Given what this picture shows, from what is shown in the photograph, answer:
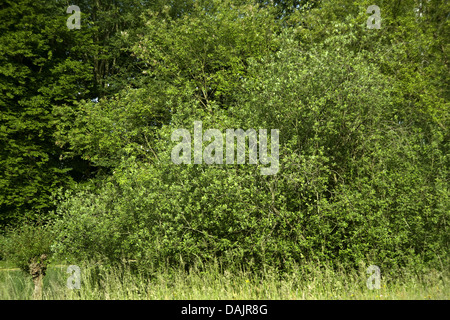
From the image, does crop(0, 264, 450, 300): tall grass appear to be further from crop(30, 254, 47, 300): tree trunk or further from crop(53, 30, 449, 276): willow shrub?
crop(30, 254, 47, 300): tree trunk

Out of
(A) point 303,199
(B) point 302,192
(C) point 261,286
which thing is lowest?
(C) point 261,286

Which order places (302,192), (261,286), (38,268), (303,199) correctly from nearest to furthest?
(261,286), (303,199), (302,192), (38,268)

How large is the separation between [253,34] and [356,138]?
8185mm

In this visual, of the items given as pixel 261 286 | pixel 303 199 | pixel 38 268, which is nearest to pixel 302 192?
pixel 303 199

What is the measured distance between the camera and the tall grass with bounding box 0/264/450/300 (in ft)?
19.9

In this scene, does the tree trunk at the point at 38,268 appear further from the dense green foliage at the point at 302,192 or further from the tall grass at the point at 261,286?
the tall grass at the point at 261,286

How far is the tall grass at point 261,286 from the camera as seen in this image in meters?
6.07

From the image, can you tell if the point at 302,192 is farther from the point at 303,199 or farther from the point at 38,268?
the point at 38,268

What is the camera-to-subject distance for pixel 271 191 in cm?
736

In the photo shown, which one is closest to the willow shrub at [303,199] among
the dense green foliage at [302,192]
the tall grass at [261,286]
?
the dense green foliage at [302,192]

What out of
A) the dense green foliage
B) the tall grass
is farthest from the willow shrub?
the tall grass

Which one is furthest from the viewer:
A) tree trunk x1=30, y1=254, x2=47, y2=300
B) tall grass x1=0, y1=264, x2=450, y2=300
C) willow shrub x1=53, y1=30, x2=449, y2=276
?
tree trunk x1=30, y1=254, x2=47, y2=300

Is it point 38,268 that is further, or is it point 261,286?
point 38,268

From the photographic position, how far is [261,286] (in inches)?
270
